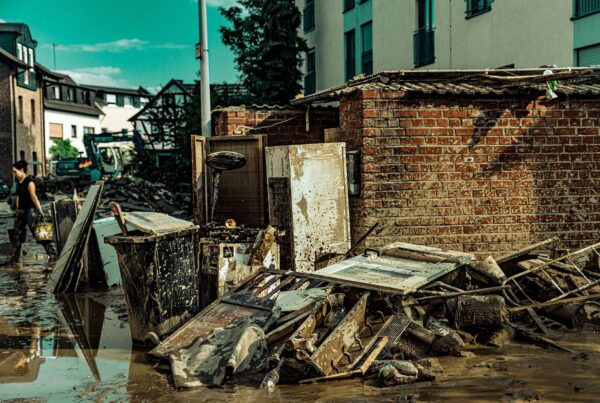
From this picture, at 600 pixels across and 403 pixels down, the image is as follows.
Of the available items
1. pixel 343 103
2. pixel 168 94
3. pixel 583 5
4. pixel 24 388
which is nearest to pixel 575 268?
pixel 343 103

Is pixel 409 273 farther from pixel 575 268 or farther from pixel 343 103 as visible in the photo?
pixel 343 103

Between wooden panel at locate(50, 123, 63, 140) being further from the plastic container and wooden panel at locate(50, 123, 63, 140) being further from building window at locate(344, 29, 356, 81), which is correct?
the plastic container

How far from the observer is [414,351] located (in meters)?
6.23

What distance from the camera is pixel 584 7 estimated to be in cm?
1877

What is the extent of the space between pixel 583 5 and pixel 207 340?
15.8 metres

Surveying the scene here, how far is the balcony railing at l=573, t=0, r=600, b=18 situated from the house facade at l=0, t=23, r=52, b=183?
1441 inches

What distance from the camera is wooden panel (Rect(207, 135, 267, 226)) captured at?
11.2 metres

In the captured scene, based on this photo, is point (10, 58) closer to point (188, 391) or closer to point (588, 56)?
point (588, 56)

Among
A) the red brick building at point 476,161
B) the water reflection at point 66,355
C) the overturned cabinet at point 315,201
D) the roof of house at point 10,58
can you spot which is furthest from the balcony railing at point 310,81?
the water reflection at point 66,355

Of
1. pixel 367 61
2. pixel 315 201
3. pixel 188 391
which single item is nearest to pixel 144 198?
pixel 367 61

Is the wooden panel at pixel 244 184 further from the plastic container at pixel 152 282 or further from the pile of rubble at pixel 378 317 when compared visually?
the plastic container at pixel 152 282

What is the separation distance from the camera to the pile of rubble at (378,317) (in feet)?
19.4

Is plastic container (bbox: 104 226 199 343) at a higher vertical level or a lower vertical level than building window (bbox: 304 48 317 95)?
lower

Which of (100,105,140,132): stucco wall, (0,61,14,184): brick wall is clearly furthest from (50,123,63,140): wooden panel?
(0,61,14,184): brick wall
